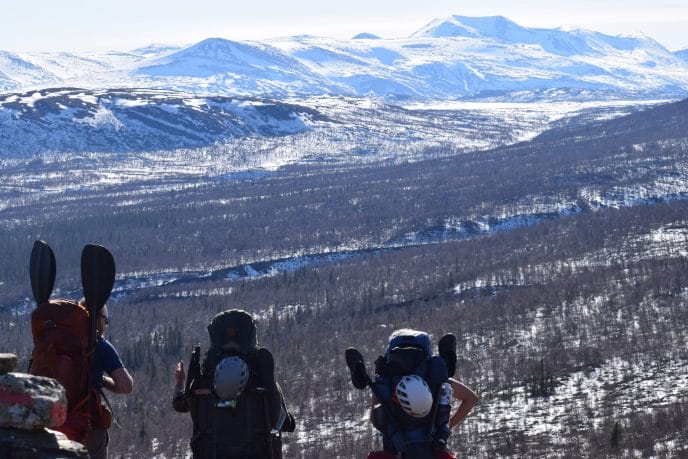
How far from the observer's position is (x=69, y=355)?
1559 cm

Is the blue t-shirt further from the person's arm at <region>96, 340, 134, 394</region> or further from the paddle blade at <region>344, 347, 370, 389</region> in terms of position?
the paddle blade at <region>344, 347, 370, 389</region>

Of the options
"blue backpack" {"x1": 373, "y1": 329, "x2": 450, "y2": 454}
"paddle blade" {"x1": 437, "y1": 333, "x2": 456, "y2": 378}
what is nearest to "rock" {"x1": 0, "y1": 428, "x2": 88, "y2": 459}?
"blue backpack" {"x1": 373, "y1": 329, "x2": 450, "y2": 454}

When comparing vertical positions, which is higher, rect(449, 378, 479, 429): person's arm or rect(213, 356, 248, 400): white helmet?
rect(213, 356, 248, 400): white helmet

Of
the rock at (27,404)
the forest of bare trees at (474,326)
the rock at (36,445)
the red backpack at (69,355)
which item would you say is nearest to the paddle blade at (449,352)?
the red backpack at (69,355)

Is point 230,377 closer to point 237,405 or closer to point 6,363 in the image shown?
point 237,405

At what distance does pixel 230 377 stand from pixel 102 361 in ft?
5.80

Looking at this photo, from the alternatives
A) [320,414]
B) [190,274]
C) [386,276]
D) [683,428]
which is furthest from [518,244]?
[683,428]

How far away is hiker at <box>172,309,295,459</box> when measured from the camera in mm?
15734

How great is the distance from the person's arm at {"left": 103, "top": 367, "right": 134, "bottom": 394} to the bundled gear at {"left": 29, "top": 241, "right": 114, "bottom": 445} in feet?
0.61

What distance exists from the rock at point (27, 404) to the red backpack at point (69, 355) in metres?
2.58

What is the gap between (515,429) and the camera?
82.7 meters

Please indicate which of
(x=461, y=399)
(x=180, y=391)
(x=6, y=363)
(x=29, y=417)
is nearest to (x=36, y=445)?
(x=29, y=417)

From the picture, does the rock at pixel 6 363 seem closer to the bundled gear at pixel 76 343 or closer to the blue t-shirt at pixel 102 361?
the bundled gear at pixel 76 343

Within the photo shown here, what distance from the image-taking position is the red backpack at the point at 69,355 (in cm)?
1547
